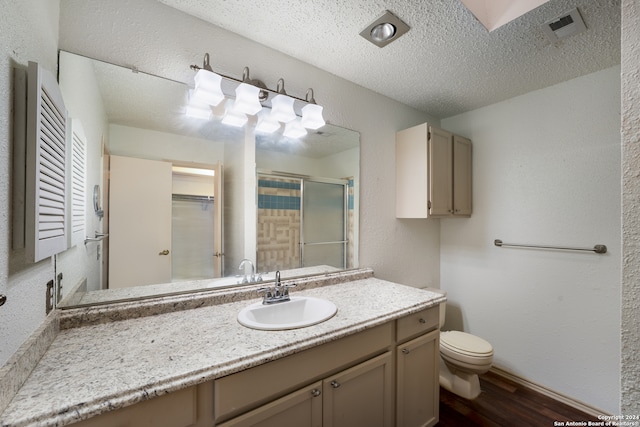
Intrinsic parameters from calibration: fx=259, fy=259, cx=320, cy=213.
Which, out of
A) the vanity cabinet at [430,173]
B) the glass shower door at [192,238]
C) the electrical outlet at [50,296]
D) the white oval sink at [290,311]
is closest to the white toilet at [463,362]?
the vanity cabinet at [430,173]

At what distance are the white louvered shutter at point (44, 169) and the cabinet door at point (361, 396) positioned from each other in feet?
3.36

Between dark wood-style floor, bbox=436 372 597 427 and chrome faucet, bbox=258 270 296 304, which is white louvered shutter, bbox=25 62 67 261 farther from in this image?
dark wood-style floor, bbox=436 372 597 427

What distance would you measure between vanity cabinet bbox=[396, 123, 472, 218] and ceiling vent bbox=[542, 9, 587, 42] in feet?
2.60

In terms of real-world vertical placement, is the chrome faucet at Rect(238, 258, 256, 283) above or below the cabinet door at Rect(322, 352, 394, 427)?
above

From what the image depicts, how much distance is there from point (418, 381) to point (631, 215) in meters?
1.21

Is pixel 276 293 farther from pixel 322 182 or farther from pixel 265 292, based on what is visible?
pixel 322 182

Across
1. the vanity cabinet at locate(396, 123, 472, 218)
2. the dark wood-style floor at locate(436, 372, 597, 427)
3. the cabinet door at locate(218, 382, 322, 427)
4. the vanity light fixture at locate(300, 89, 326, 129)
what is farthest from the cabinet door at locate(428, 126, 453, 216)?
the cabinet door at locate(218, 382, 322, 427)

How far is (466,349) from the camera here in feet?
5.82

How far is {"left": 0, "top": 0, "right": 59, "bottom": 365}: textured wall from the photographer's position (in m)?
0.62

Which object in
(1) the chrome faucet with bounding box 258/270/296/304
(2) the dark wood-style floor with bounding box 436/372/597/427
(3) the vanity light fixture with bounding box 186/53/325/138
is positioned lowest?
(2) the dark wood-style floor with bounding box 436/372/597/427

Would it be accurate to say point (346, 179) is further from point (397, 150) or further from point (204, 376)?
point (204, 376)

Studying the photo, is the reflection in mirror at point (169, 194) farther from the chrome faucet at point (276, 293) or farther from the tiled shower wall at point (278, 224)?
the chrome faucet at point (276, 293)

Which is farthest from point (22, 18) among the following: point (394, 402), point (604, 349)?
point (604, 349)

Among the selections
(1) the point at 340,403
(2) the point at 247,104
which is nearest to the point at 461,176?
(2) the point at 247,104
